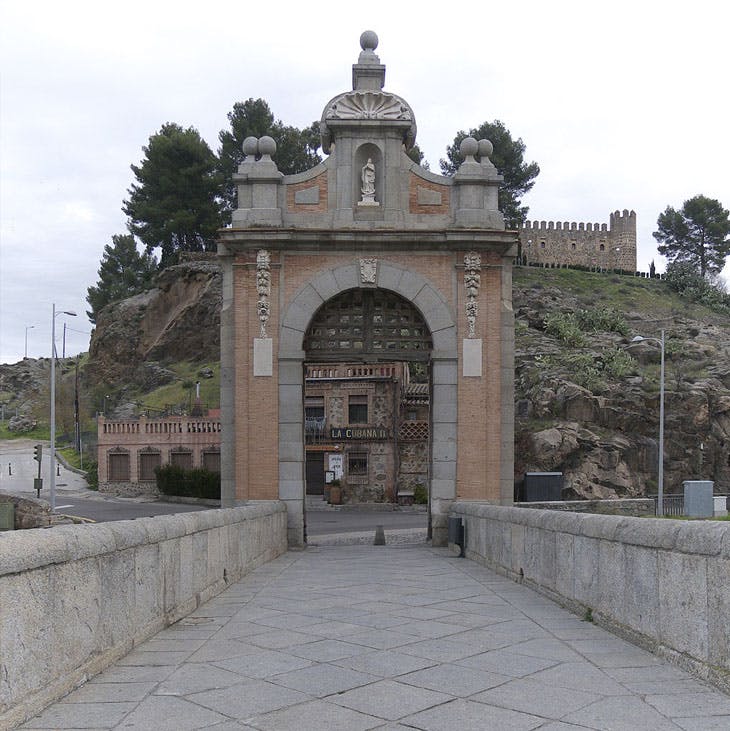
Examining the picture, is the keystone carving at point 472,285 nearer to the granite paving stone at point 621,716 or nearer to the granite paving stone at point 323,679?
the granite paving stone at point 323,679

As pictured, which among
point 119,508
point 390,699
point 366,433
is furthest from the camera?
point 366,433

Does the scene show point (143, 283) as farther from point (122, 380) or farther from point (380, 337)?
point (380, 337)

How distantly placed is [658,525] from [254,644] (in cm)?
320

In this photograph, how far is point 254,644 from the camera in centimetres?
722

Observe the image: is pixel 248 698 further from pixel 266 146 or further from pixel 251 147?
pixel 251 147

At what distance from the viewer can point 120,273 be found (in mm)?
90312

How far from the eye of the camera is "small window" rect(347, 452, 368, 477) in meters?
48.4

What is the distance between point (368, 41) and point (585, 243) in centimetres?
8701

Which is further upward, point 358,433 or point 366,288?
point 366,288

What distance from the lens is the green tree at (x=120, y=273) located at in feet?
286

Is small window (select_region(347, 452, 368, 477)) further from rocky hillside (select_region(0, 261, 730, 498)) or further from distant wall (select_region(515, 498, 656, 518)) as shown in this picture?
distant wall (select_region(515, 498, 656, 518))

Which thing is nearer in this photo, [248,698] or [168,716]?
[168,716]

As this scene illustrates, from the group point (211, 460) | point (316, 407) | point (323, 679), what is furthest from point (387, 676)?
point (211, 460)

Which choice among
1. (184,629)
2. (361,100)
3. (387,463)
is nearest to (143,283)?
(387,463)
